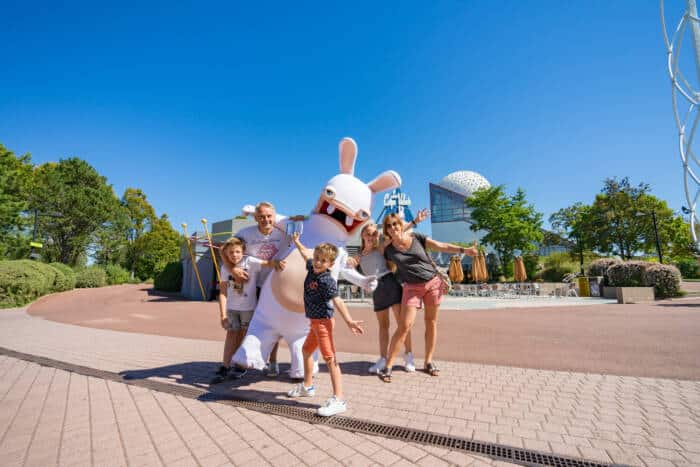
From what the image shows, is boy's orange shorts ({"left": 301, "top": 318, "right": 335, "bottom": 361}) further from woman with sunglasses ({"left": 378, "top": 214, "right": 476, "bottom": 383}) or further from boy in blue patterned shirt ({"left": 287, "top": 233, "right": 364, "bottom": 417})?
woman with sunglasses ({"left": 378, "top": 214, "right": 476, "bottom": 383})

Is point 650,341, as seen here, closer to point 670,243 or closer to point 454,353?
point 454,353

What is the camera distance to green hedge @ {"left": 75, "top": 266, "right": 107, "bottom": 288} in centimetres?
2467

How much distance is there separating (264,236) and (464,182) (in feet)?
215

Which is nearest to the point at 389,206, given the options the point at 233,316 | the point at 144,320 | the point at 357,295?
the point at 357,295

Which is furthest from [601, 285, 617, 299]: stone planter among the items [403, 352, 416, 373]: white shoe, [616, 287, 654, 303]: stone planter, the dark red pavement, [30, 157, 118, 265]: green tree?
[30, 157, 118, 265]: green tree

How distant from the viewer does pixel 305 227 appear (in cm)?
399

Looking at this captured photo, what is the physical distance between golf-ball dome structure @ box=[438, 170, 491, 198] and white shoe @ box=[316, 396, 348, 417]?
63.6 m

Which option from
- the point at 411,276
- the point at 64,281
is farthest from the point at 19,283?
the point at 411,276

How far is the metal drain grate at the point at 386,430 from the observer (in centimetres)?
206

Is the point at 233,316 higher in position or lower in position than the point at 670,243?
lower

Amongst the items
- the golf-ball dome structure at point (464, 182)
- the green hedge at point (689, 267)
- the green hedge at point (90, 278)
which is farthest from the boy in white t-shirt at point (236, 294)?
the golf-ball dome structure at point (464, 182)

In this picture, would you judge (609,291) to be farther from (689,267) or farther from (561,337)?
(689,267)

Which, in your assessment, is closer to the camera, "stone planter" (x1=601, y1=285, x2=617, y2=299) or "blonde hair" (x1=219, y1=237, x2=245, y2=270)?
"blonde hair" (x1=219, y1=237, x2=245, y2=270)

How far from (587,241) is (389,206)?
760 inches
